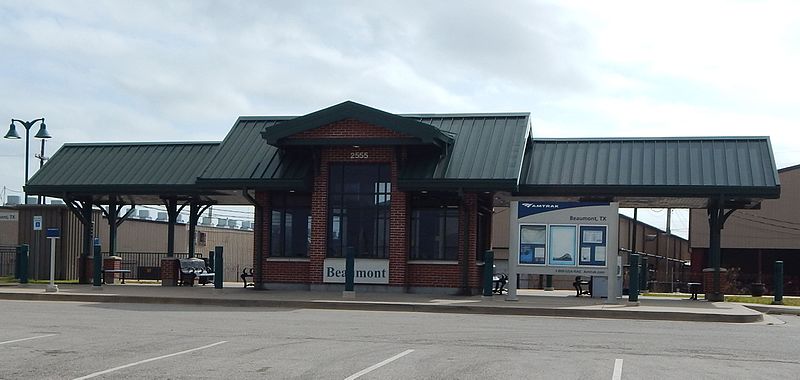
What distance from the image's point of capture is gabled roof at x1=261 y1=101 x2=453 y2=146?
2662 cm

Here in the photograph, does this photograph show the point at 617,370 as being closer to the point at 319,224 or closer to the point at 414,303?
the point at 414,303

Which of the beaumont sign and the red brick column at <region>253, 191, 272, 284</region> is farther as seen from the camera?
the red brick column at <region>253, 191, 272, 284</region>

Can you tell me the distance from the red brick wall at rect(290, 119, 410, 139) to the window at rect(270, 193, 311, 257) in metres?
2.42

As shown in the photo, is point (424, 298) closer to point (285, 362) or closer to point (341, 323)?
point (341, 323)

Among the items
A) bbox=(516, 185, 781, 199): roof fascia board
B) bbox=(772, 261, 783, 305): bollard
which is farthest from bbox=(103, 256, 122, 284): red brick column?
bbox=(772, 261, 783, 305): bollard

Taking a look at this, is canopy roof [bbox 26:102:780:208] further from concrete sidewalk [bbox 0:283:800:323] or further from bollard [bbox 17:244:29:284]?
concrete sidewalk [bbox 0:283:800:323]

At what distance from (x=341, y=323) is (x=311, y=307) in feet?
16.2

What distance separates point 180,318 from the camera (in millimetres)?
20047

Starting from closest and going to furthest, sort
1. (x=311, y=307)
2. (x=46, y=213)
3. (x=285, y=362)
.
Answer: (x=285, y=362) < (x=311, y=307) < (x=46, y=213)

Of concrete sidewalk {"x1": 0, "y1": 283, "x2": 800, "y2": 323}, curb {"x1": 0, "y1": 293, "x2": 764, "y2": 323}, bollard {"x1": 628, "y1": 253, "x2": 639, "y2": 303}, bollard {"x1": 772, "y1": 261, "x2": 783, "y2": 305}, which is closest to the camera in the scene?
curb {"x1": 0, "y1": 293, "x2": 764, "y2": 323}

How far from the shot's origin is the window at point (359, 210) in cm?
2817

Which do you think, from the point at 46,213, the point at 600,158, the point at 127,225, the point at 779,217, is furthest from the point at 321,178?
the point at 779,217

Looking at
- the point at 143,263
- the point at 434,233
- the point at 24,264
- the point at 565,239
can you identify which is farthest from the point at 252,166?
the point at 143,263

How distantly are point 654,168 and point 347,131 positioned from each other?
863 cm
